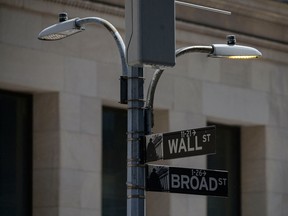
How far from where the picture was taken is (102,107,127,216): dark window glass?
2198cm

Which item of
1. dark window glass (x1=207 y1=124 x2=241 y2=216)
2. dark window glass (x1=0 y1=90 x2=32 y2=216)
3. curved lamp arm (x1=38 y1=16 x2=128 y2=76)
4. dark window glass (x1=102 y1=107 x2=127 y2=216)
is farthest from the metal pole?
dark window glass (x1=207 y1=124 x2=241 y2=216)

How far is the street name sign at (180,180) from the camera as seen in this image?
46.8 ft

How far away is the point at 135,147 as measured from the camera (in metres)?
14.2

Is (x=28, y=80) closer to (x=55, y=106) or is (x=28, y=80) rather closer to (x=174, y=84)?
(x=55, y=106)

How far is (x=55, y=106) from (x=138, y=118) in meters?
6.34

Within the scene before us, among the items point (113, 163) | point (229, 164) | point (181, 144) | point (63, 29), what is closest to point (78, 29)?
point (63, 29)

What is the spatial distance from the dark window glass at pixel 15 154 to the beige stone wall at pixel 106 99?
0.25 meters

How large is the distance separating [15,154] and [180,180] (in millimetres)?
6896

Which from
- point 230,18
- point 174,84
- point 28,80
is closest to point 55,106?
point 28,80

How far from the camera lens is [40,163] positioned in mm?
20547

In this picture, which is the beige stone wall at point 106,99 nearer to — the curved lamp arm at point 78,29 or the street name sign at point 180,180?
the curved lamp arm at point 78,29

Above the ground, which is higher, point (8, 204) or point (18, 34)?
point (18, 34)

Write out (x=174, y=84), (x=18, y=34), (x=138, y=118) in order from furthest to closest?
(x=174, y=84) < (x=18, y=34) < (x=138, y=118)

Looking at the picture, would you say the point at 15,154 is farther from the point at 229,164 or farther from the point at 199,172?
the point at 199,172
